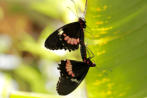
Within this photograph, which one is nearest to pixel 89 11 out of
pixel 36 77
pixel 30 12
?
pixel 36 77

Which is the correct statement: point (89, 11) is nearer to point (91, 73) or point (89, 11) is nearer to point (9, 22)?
point (91, 73)

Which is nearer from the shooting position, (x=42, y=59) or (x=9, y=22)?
(x=42, y=59)

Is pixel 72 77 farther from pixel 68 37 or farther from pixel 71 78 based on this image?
pixel 68 37

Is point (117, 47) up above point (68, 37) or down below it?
below

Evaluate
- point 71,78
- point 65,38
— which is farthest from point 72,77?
point 65,38

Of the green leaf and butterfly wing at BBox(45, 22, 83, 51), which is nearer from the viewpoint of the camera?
the green leaf

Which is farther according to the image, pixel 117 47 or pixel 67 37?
pixel 67 37
